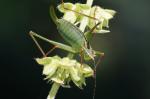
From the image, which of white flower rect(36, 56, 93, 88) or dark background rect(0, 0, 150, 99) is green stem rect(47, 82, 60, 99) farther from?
dark background rect(0, 0, 150, 99)

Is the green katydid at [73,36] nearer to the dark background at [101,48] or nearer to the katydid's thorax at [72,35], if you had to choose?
the katydid's thorax at [72,35]

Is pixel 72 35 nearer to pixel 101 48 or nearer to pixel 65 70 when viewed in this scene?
pixel 65 70

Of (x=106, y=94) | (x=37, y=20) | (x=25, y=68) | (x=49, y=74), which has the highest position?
(x=49, y=74)

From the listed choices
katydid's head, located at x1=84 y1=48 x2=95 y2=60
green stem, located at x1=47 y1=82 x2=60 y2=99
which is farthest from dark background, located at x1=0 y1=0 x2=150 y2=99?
green stem, located at x1=47 y1=82 x2=60 y2=99

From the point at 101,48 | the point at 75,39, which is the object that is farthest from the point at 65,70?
the point at 101,48

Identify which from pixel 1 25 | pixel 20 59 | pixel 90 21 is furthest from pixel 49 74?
pixel 20 59

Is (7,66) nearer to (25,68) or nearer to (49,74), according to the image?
(25,68)
